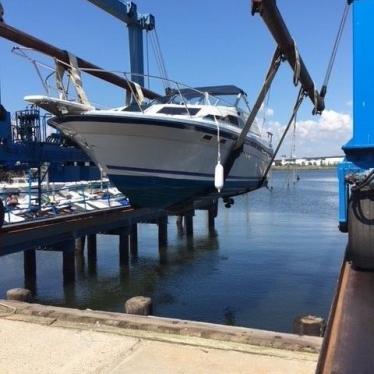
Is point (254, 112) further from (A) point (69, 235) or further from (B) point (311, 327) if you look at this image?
(B) point (311, 327)

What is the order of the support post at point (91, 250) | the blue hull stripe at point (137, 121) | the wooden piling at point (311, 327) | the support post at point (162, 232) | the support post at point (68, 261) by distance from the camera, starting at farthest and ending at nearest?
1. the support post at point (162, 232)
2. the support post at point (91, 250)
3. the support post at point (68, 261)
4. the blue hull stripe at point (137, 121)
5. the wooden piling at point (311, 327)

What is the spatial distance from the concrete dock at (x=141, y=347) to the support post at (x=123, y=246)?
39.5 ft

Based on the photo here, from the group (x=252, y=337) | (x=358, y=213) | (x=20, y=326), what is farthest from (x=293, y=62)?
(x=20, y=326)

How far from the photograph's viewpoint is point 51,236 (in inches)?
535

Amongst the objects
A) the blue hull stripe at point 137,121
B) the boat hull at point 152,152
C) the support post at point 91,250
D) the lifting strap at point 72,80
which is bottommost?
the support post at point 91,250

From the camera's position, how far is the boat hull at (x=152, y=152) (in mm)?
10648

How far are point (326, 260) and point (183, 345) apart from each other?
46.0 feet

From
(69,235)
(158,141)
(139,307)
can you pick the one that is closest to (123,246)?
(69,235)

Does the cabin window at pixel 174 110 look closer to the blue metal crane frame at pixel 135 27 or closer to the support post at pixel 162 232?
the support post at pixel 162 232

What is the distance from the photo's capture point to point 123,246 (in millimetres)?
18125

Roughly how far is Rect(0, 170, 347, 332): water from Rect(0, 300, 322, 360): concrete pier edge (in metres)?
5.43

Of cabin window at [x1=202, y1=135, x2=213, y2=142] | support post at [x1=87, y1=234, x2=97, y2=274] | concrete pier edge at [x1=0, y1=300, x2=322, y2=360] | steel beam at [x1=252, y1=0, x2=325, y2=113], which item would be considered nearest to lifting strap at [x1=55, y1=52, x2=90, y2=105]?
cabin window at [x1=202, y1=135, x2=213, y2=142]

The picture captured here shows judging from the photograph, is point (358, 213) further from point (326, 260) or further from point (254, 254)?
point (254, 254)

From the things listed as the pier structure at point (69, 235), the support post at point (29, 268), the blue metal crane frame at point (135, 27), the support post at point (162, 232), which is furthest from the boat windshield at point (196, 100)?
the blue metal crane frame at point (135, 27)
